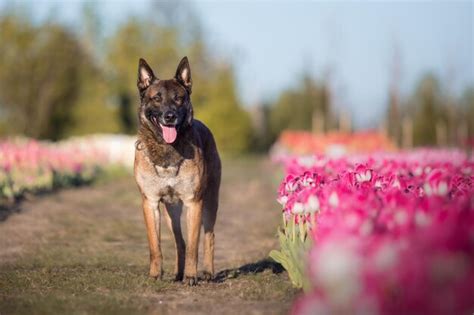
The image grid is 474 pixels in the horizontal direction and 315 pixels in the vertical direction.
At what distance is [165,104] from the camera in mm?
7406

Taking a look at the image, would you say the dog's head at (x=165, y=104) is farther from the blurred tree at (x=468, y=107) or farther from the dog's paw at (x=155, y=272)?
the blurred tree at (x=468, y=107)

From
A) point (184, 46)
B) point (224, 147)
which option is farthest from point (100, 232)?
point (184, 46)

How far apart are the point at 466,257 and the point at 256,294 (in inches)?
126

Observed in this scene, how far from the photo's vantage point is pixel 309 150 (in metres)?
25.0

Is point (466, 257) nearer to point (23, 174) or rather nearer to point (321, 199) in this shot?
point (321, 199)

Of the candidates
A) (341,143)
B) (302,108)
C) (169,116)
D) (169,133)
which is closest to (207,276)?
(169,133)

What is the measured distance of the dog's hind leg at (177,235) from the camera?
7.88 meters

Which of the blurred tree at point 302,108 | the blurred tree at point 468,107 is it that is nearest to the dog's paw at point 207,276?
the blurred tree at point 302,108

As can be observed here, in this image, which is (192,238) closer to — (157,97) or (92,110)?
(157,97)

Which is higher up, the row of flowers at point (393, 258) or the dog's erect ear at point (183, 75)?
the dog's erect ear at point (183, 75)

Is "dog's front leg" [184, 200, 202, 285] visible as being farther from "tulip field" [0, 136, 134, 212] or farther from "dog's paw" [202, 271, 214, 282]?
"tulip field" [0, 136, 134, 212]

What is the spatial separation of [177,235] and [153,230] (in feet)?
1.58

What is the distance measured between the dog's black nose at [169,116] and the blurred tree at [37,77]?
93.1 ft

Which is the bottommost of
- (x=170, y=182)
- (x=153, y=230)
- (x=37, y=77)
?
(x=153, y=230)
